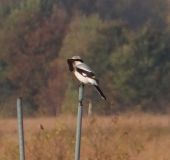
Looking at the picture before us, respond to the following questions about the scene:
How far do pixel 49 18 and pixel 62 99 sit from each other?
10.1 meters

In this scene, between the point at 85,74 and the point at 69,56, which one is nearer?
the point at 85,74

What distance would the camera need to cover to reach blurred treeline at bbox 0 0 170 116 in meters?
24.8

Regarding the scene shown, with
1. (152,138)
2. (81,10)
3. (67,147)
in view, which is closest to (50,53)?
(81,10)

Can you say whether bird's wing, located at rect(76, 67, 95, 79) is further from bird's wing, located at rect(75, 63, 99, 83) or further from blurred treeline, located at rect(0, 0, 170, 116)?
blurred treeline, located at rect(0, 0, 170, 116)

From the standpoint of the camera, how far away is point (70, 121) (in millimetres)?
12617

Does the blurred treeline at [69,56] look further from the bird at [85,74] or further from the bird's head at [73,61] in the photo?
the bird at [85,74]

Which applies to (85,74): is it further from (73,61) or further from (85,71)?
(73,61)

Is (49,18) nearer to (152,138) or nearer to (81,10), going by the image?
(81,10)

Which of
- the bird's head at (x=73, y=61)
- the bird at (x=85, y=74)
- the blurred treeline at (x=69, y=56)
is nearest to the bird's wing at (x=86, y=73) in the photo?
the bird at (x=85, y=74)

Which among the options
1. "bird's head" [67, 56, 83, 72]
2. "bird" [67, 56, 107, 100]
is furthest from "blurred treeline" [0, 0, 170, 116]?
"bird" [67, 56, 107, 100]

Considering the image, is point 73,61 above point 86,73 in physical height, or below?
above

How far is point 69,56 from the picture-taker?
91.4 feet

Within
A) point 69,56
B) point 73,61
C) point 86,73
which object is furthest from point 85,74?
point 69,56

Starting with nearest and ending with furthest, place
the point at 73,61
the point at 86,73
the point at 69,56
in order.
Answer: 1. the point at 86,73
2. the point at 73,61
3. the point at 69,56
